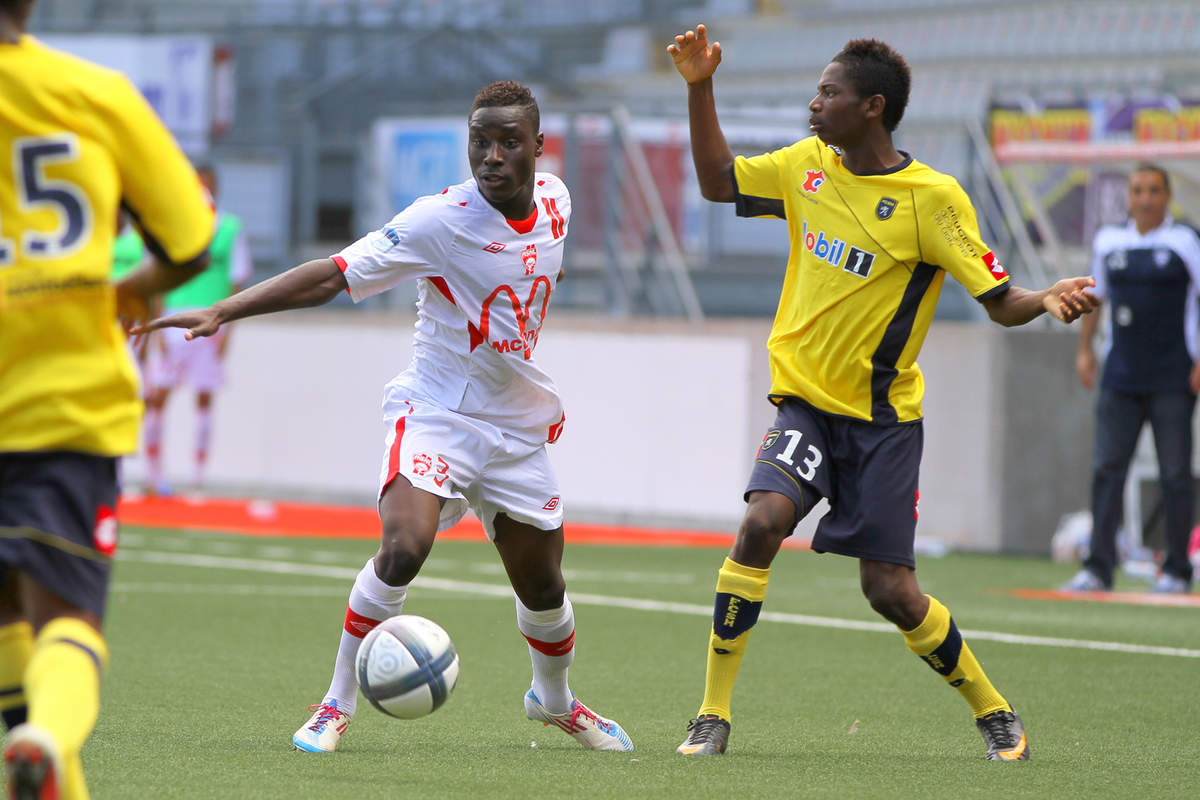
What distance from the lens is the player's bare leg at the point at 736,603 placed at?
20.1ft

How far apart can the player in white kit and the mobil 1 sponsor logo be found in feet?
2.61

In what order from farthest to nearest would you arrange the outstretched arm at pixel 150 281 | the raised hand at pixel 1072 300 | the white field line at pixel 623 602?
1. the white field line at pixel 623 602
2. the raised hand at pixel 1072 300
3. the outstretched arm at pixel 150 281

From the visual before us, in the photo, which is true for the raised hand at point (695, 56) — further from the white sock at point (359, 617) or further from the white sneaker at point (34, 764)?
the white sneaker at point (34, 764)

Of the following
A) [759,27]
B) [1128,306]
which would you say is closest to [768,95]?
[1128,306]

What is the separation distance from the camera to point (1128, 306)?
1202 cm

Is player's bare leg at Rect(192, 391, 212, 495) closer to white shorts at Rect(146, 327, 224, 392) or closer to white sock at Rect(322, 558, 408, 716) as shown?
white shorts at Rect(146, 327, 224, 392)

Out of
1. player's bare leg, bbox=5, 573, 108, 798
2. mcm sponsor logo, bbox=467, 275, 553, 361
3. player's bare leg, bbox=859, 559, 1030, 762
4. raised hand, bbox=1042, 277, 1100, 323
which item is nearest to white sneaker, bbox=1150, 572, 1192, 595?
player's bare leg, bbox=859, 559, 1030, 762

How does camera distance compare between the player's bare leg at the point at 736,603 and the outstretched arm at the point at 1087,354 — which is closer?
the player's bare leg at the point at 736,603

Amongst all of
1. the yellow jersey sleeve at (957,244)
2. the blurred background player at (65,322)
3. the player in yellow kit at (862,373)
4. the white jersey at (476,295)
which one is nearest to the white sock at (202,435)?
the white jersey at (476,295)

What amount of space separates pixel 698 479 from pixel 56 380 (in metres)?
12.2

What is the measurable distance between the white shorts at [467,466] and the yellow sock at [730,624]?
566 mm

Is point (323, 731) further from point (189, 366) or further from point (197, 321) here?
point (189, 366)

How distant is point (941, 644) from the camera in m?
6.24

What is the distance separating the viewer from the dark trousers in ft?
38.9
